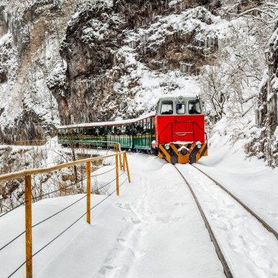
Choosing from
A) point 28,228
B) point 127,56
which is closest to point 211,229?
point 28,228

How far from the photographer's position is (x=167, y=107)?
830 inches

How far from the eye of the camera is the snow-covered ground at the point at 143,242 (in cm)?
501

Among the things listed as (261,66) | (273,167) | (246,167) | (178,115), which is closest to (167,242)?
(273,167)

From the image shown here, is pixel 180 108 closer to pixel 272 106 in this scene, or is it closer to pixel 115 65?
pixel 272 106

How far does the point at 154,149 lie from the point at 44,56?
208ft

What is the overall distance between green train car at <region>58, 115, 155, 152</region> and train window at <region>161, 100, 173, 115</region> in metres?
1.72

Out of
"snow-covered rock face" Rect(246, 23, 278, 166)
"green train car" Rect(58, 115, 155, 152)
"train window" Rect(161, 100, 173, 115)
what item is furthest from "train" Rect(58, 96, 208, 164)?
"snow-covered rock face" Rect(246, 23, 278, 166)

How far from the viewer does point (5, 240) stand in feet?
18.1

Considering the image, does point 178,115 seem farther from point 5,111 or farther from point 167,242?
point 5,111

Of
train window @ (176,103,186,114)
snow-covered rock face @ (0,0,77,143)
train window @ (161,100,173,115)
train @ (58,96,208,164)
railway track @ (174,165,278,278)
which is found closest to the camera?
railway track @ (174,165,278,278)

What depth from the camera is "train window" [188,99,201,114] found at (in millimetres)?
21250

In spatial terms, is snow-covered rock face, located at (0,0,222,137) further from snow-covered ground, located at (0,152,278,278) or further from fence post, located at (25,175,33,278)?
fence post, located at (25,175,33,278)

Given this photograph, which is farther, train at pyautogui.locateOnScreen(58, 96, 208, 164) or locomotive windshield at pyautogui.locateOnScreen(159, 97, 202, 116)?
locomotive windshield at pyautogui.locateOnScreen(159, 97, 202, 116)

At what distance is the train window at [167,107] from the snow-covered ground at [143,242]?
11.5 metres
